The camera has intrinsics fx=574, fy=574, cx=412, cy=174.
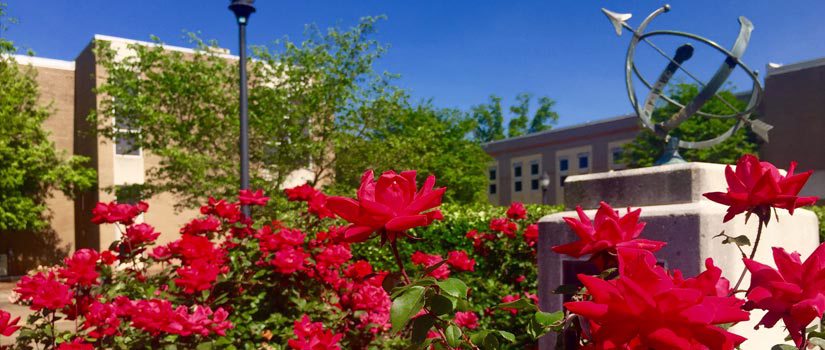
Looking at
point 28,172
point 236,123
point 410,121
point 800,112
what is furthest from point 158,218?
point 800,112

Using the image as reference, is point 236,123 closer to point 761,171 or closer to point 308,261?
point 308,261

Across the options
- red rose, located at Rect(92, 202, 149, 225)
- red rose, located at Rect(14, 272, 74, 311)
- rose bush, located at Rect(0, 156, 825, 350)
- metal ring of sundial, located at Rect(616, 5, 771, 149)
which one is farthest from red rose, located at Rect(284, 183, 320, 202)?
metal ring of sundial, located at Rect(616, 5, 771, 149)

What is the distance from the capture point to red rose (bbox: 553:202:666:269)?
4.67ft

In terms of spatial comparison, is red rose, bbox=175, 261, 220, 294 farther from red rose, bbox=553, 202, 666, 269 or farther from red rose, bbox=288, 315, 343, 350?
red rose, bbox=553, 202, 666, 269

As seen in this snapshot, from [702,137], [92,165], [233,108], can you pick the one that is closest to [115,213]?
[233,108]

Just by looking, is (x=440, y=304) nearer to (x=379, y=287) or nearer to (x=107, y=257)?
(x=379, y=287)

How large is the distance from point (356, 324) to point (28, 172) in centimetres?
1870

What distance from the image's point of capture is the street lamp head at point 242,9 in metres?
7.86

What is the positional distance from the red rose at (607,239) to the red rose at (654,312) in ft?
1.39

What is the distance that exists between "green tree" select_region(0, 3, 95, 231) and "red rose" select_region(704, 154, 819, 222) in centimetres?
1993

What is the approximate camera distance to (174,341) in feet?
10.8

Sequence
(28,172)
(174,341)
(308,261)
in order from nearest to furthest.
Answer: (174,341) < (308,261) < (28,172)

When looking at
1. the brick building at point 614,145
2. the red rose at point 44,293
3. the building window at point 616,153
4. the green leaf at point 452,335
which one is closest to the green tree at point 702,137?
the brick building at point 614,145

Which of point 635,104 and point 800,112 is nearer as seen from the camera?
point 635,104
